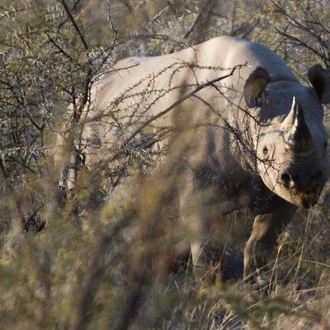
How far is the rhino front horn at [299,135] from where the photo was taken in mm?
5785

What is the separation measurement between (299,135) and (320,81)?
2.58 ft

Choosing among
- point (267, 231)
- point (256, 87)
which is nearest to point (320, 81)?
point (256, 87)

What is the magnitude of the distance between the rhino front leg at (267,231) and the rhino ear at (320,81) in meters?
0.72

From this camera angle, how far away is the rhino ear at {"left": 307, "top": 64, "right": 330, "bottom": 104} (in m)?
6.47

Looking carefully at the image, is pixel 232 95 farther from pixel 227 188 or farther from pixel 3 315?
pixel 3 315

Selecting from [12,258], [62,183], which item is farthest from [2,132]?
[12,258]

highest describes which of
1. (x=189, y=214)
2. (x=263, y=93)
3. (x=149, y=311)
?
(x=263, y=93)

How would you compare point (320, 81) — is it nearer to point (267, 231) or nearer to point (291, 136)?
point (291, 136)

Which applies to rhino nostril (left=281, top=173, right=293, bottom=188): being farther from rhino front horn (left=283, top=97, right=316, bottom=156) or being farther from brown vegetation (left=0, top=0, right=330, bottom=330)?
brown vegetation (left=0, top=0, right=330, bottom=330)

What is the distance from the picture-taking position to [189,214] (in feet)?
10.8

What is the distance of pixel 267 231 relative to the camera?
6473 mm

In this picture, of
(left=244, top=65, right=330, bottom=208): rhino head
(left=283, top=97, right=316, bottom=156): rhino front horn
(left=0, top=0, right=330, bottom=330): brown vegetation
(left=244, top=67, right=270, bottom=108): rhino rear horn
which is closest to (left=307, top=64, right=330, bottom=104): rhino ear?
(left=244, top=65, right=330, bottom=208): rhino head

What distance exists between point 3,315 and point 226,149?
3.51 m

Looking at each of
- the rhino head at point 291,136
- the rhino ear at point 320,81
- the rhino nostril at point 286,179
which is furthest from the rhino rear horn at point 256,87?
the rhino nostril at point 286,179
